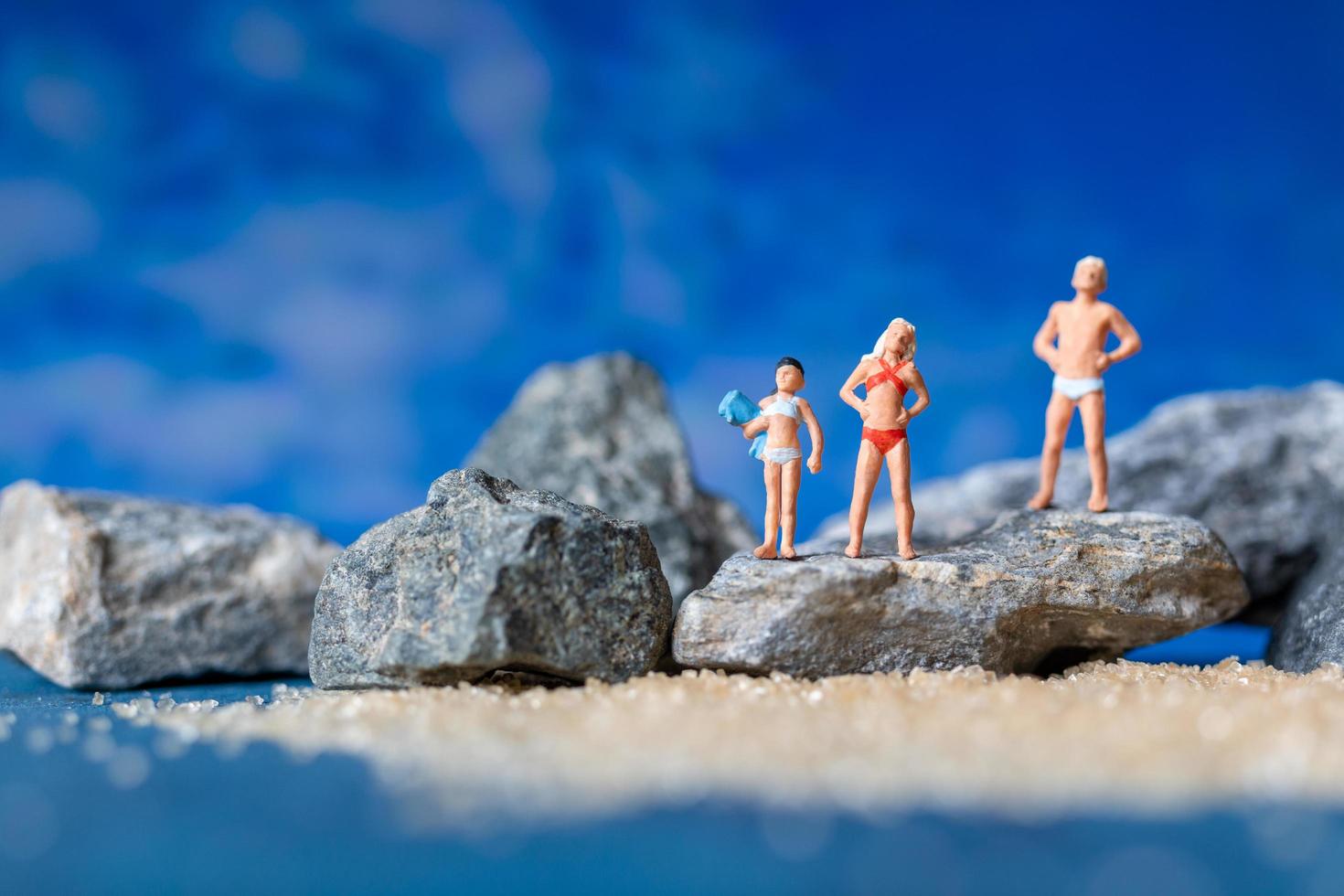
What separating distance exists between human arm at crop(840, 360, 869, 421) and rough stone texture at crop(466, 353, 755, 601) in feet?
7.50

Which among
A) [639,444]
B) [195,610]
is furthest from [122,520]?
[639,444]

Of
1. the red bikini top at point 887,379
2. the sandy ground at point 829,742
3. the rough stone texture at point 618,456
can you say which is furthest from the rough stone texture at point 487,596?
the rough stone texture at point 618,456

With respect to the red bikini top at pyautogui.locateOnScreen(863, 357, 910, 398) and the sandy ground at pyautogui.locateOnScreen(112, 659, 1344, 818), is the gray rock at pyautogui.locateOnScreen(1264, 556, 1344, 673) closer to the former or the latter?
the sandy ground at pyautogui.locateOnScreen(112, 659, 1344, 818)

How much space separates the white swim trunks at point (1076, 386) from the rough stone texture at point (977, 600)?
1.97 feet

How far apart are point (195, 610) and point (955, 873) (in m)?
5.31

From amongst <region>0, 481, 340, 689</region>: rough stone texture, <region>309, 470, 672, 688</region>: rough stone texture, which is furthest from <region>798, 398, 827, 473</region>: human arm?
<region>0, 481, 340, 689</region>: rough stone texture

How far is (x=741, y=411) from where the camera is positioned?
4.84 m

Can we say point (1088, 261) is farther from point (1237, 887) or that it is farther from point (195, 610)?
point (195, 610)

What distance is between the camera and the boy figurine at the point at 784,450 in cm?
478

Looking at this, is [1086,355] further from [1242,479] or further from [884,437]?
[1242,479]

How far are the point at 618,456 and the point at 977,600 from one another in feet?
11.5

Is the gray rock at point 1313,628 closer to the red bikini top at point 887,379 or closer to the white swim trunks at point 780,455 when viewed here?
the red bikini top at point 887,379

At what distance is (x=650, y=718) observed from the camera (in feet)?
10.8

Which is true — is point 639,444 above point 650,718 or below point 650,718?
above
